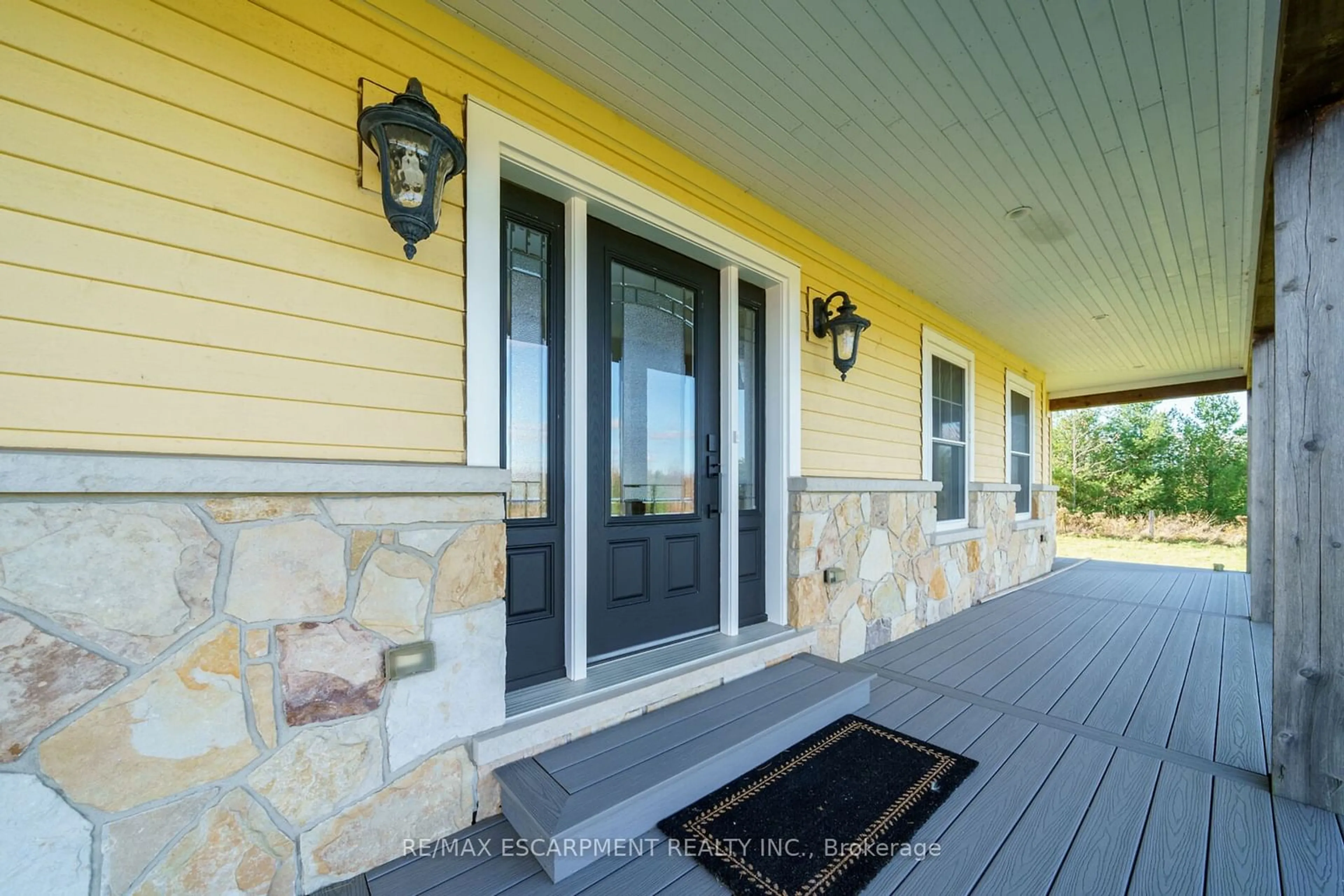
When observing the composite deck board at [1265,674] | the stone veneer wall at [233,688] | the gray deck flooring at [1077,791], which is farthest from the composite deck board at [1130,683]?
the stone veneer wall at [233,688]

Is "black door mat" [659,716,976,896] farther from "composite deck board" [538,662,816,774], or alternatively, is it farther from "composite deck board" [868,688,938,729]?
"composite deck board" [538,662,816,774]

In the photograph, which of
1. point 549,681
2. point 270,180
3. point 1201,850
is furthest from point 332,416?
point 1201,850

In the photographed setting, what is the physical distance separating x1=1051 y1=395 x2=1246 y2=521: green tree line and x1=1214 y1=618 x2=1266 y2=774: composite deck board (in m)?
9.76

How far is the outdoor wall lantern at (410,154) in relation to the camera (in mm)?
1420

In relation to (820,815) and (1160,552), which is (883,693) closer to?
(820,815)

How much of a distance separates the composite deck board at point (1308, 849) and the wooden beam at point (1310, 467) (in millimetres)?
71

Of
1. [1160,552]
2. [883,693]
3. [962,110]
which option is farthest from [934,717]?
[1160,552]

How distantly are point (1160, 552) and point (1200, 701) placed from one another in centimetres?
1005

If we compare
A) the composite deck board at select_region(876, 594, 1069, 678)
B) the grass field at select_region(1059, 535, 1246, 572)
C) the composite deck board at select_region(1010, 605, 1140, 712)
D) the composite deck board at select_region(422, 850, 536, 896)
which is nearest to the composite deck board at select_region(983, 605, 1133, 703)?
the composite deck board at select_region(1010, 605, 1140, 712)

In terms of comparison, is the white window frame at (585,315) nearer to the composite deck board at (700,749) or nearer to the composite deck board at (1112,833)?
the composite deck board at (700,749)

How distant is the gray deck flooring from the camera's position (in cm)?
142

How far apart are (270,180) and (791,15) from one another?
1675 millimetres

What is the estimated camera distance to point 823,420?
3.25m

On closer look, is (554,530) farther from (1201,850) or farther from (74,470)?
(1201,850)
